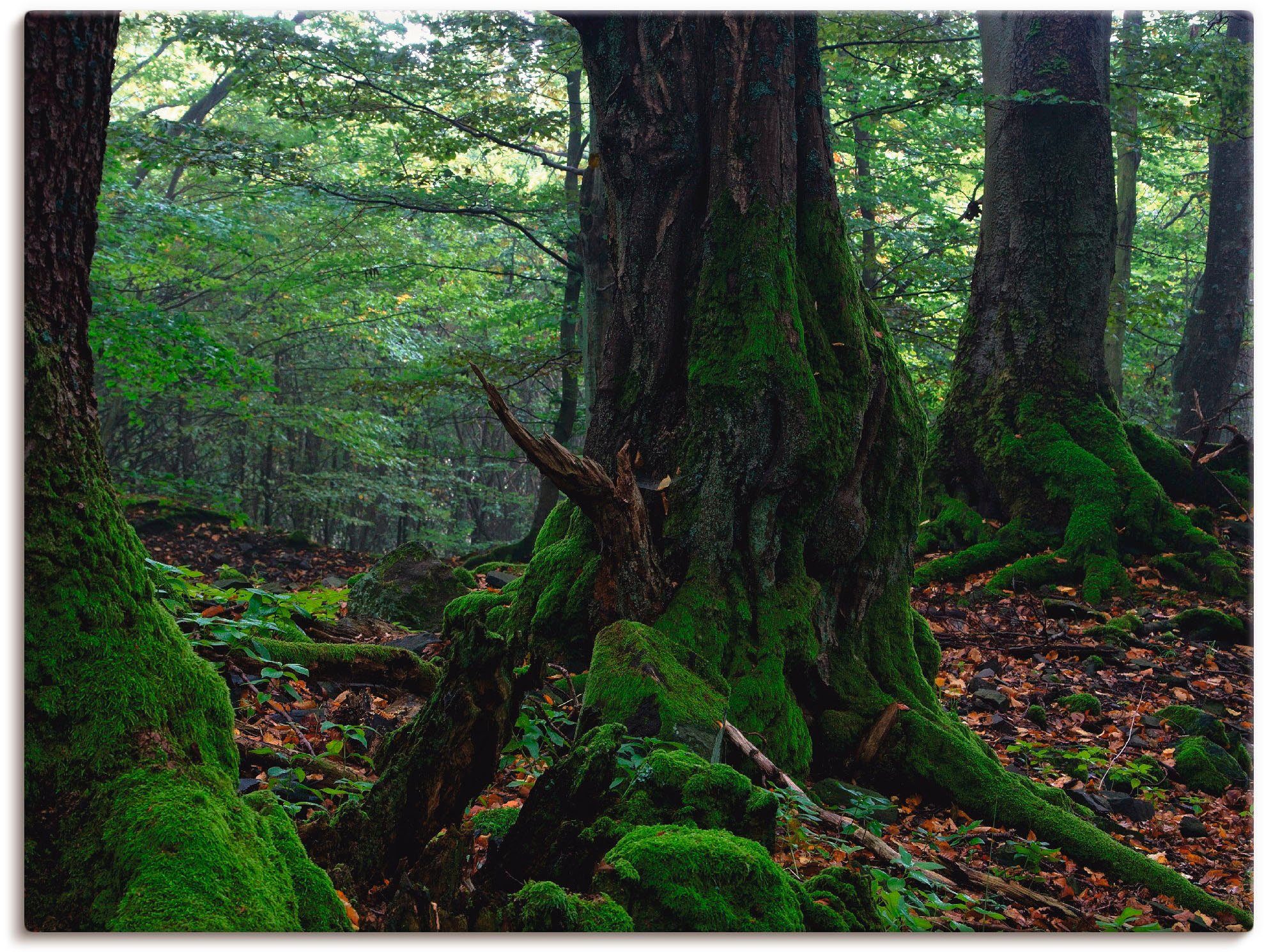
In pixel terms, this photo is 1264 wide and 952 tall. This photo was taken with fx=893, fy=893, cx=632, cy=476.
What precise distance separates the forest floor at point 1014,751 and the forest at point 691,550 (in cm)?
3

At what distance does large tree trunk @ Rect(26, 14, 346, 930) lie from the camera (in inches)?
72.7

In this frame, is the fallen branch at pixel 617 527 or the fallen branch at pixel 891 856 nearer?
the fallen branch at pixel 891 856

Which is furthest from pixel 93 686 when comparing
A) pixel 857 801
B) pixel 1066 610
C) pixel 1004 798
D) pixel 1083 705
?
pixel 1066 610

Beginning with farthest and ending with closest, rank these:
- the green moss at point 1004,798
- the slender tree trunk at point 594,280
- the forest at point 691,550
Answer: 1. the slender tree trunk at point 594,280
2. the green moss at point 1004,798
3. the forest at point 691,550

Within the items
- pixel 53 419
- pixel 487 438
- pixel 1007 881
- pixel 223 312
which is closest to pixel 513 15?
pixel 223 312

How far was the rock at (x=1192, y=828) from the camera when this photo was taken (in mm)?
4176

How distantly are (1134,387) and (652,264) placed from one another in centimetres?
1695

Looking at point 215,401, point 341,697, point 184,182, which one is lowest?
point 341,697

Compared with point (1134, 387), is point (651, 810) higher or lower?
lower

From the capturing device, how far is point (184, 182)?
1517 centimetres

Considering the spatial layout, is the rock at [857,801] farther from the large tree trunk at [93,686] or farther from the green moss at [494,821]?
the large tree trunk at [93,686]

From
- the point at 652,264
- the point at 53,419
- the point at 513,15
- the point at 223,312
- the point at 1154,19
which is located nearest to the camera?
the point at 53,419

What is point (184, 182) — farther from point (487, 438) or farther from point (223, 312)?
point (487, 438)

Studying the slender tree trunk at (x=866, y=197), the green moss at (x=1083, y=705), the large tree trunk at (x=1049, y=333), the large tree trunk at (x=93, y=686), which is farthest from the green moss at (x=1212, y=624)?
the large tree trunk at (x=93, y=686)
